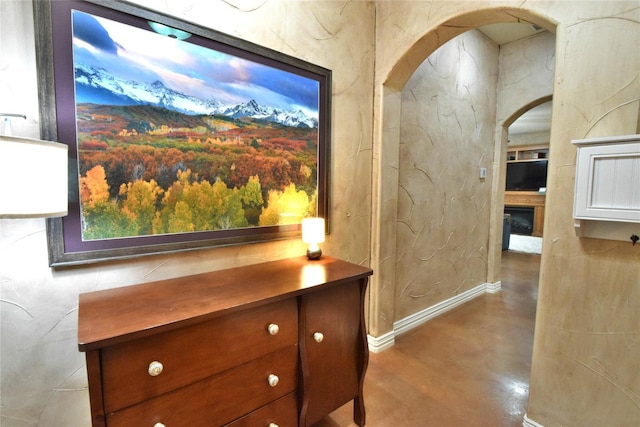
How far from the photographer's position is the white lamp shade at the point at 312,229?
1735 millimetres

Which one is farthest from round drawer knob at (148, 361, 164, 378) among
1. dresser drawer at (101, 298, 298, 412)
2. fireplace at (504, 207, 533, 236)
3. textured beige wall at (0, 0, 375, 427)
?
fireplace at (504, 207, 533, 236)

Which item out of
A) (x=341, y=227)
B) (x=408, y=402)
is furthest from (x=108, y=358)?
(x=408, y=402)

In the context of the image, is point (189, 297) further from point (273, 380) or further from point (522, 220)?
point (522, 220)

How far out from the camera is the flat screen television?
26.1 feet

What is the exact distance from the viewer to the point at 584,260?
139 cm

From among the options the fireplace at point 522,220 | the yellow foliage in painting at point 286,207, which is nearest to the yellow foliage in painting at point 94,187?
the yellow foliage in painting at point 286,207

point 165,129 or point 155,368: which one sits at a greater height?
point 165,129

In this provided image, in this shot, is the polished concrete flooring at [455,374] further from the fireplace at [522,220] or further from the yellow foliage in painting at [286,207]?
the fireplace at [522,220]

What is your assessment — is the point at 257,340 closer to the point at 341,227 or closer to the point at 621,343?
the point at 341,227

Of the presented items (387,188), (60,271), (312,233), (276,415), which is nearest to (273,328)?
(276,415)

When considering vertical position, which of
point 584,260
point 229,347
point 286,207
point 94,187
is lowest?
point 229,347

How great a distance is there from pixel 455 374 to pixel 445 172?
1.82 meters

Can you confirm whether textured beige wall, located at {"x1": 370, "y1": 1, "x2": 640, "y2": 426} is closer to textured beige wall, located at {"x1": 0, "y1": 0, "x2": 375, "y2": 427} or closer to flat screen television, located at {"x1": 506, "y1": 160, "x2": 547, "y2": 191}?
textured beige wall, located at {"x1": 0, "y1": 0, "x2": 375, "y2": 427}

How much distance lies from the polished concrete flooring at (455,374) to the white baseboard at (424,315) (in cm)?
5
